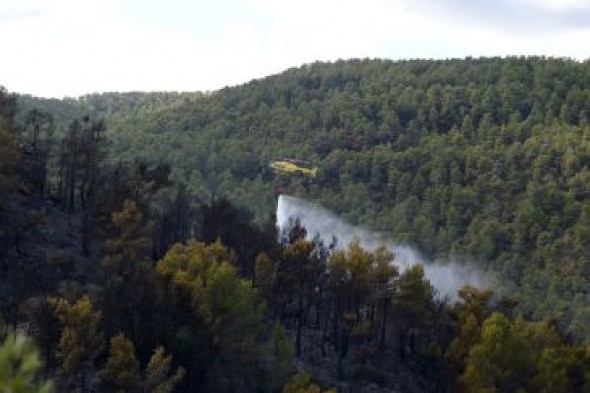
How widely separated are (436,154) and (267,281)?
3748 inches

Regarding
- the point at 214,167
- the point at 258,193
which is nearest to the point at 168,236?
the point at 258,193

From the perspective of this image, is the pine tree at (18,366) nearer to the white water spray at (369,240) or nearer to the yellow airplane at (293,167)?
the white water spray at (369,240)

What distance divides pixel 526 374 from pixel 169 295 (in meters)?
23.8

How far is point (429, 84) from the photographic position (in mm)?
183625

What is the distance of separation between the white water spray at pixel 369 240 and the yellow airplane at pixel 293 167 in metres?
9.78

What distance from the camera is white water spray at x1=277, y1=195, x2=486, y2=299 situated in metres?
111

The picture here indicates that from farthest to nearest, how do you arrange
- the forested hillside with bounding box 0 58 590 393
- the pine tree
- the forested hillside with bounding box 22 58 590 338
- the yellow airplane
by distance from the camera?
1. the yellow airplane
2. the forested hillside with bounding box 22 58 590 338
3. the forested hillside with bounding box 0 58 590 393
4. the pine tree

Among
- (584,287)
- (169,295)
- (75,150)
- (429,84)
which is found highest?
(429,84)

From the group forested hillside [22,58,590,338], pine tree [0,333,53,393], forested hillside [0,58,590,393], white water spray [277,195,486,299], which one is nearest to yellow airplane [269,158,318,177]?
forested hillside [22,58,590,338]

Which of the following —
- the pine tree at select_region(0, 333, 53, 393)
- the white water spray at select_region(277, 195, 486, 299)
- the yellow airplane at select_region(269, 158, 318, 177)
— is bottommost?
the white water spray at select_region(277, 195, 486, 299)

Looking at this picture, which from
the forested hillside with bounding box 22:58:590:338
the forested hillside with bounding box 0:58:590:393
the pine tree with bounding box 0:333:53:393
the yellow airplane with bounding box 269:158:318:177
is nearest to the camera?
the pine tree with bounding box 0:333:53:393

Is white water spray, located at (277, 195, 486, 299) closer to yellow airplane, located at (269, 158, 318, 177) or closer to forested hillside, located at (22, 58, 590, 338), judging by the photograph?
forested hillside, located at (22, 58, 590, 338)

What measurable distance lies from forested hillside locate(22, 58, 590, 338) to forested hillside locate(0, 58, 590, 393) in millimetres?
494

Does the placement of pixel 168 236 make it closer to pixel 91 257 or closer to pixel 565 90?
pixel 91 257
